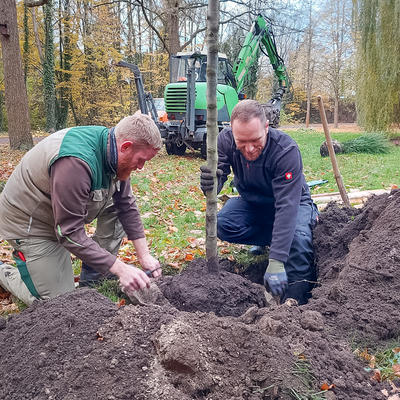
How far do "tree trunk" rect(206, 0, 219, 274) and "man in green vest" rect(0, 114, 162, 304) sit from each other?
0.49 m

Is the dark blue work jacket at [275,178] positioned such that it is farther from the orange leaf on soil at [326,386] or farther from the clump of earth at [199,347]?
the orange leaf on soil at [326,386]

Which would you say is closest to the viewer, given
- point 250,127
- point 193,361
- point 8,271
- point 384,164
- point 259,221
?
point 193,361

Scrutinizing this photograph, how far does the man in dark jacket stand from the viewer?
313cm

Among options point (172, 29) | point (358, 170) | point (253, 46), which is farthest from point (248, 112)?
point (172, 29)

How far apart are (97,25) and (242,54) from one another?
14415mm

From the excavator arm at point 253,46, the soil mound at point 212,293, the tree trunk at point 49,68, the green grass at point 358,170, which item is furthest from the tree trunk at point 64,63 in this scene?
the soil mound at point 212,293

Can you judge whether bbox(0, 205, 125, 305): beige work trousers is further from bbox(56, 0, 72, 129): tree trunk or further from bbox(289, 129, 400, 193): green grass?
bbox(56, 0, 72, 129): tree trunk

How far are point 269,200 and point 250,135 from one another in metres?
0.92

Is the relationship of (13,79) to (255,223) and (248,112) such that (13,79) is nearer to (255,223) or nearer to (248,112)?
(255,223)

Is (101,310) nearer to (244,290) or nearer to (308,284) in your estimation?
(244,290)

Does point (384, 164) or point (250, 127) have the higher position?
point (250, 127)

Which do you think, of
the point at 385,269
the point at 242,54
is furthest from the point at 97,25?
the point at 385,269

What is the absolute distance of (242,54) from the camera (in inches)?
469

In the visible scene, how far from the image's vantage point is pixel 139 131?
2.46m
